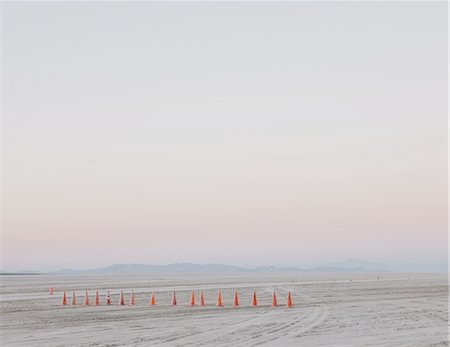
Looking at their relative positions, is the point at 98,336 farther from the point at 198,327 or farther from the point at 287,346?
the point at 287,346

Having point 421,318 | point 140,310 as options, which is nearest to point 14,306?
point 140,310

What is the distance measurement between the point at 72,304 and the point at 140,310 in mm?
5334

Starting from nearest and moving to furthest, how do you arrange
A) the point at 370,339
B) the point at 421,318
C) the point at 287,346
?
the point at 287,346 < the point at 370,339 < the point at 421,318

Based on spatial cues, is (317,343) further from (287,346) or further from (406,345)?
(406,345)

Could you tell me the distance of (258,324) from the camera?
18484mm

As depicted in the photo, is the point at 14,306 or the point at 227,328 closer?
the point at 227,328

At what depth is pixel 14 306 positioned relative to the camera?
27641 millimetres

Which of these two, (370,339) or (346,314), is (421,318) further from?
(370,339)

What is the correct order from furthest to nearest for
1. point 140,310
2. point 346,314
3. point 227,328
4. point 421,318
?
point 140,310, point 346,314, point 421,318, point 227,328

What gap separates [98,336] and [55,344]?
1.46 metres

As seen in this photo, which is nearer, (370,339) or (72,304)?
(370,339)

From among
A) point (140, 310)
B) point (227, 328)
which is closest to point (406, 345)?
point (227, 328)

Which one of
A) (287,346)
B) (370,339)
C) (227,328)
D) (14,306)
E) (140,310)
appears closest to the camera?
(287,346)

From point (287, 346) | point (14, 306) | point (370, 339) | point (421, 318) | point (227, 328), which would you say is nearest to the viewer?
point (287, 346)
